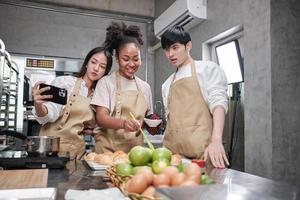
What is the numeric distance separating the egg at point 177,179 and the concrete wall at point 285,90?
1.70 meters

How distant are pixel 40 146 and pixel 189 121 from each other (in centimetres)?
78

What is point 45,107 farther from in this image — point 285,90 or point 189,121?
point 285,90

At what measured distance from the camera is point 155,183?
0.66 meters

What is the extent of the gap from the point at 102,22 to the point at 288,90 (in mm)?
3170

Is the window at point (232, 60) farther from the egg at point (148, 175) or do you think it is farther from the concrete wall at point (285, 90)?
the egg at point (148, 175)

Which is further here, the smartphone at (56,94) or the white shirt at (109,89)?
the white shirt at (109,89)

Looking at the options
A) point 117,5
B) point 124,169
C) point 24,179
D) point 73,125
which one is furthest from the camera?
point 117,5

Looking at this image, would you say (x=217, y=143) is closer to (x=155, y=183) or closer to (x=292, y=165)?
(x=155, y=183)

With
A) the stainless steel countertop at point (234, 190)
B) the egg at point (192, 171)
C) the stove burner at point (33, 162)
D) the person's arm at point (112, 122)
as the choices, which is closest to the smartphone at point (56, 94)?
the person's arm at point (112, 122)

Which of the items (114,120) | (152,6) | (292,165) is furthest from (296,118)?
(152,6)

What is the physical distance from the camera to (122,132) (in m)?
1.66

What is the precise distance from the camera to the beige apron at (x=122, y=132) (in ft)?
5.45

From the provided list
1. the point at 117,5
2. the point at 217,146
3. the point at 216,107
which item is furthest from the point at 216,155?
the point at 117,5

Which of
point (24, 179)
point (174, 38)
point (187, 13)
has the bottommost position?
point (24, 179)
